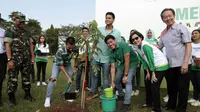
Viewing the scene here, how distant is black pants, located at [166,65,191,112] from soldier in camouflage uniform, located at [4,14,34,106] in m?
3.08

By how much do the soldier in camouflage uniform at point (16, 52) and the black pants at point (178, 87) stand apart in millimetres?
3076

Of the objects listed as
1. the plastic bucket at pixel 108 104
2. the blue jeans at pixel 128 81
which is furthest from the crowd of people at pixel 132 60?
the plastic bucket at pixel 108 104

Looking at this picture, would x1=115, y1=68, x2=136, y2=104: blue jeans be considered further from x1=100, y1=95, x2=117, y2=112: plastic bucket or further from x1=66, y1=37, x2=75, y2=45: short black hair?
x1=66, y1=37, x2=75, y2=45: short black hair

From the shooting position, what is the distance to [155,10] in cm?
589

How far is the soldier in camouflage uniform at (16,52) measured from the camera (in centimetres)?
421

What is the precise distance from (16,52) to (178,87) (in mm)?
3364

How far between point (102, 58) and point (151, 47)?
1.42 metres

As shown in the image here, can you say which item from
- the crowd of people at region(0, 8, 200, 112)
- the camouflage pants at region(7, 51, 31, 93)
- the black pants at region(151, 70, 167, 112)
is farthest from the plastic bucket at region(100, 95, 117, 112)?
the camouflage pants at region(7, 51, 31, 93)

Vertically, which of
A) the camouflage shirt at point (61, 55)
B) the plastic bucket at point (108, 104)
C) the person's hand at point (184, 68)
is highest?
the camouflage shirt at point (61, 55)

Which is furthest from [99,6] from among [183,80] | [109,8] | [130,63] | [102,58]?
[183,80]

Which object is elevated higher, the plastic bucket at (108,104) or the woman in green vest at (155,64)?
the woman in green vest at (155,64)

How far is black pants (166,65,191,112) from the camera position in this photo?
354 cm

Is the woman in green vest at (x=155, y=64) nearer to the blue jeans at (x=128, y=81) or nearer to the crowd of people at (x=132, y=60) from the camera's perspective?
the crowd of people at (x=132, y=60)

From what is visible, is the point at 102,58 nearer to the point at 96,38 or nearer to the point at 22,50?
the point at 96,38
